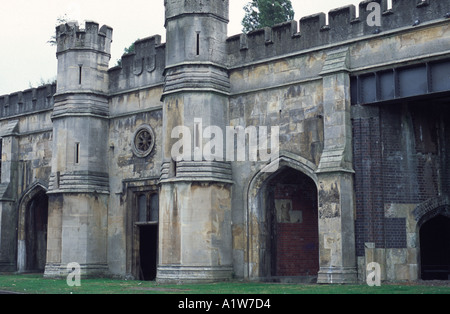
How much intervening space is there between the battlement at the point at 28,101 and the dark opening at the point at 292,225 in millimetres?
11186

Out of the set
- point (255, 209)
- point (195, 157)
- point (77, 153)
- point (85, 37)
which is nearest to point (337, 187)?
point (255, 209)

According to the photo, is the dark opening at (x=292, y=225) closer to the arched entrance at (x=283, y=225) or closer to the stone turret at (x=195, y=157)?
the arched entrance at (x=283, y=225)

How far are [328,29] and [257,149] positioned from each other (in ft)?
13.6

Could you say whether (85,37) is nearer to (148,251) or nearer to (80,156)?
(80,156)

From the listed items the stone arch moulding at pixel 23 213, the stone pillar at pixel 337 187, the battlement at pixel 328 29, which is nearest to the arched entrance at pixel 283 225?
the stone pillar at pixel 337 187

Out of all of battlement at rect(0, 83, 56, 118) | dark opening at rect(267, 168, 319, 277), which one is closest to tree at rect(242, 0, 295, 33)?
battlement at rect(0, 83, 56, 118)

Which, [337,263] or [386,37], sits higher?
[386,37]

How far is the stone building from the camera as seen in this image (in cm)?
1825

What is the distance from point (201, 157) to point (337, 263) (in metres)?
5.38

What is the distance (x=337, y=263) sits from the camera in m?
18.0
